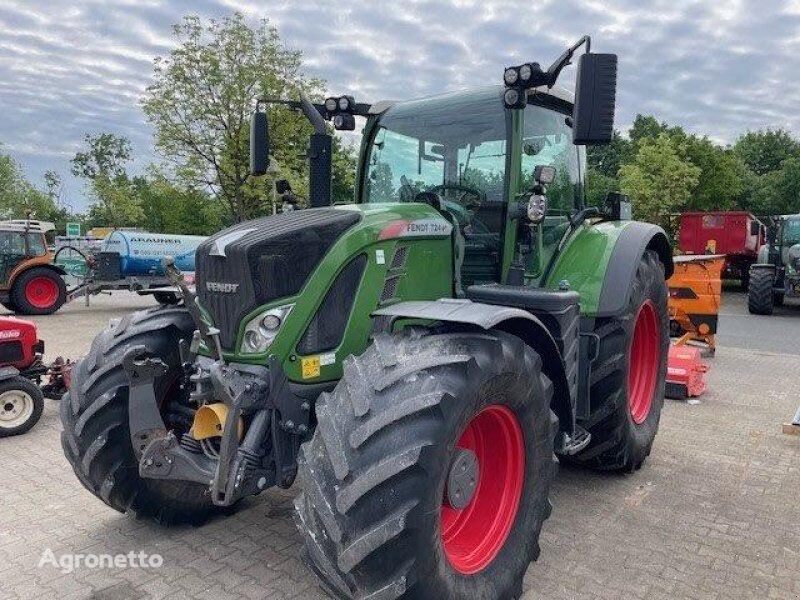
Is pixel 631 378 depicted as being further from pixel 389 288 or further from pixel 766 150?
pixel 766 150

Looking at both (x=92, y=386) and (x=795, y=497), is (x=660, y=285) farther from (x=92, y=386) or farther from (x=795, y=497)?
(x=92, y=386)

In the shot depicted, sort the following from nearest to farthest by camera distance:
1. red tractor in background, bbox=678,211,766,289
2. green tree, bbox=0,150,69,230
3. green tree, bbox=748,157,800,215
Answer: red tractor in background, bbox=678,211,766,289
green tree, bbox=748,157,800,215
green tree, bbox=0,150,69,230

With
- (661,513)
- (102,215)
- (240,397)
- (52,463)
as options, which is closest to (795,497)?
(661,513)

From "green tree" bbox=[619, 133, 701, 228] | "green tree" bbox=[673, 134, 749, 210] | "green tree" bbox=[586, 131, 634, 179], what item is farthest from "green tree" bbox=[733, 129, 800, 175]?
"green tree" bbox=[619, 133, 701, 228]

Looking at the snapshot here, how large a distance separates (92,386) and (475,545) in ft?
6.49

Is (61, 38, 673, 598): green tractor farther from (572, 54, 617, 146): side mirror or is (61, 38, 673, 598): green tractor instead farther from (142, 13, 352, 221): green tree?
(142, 13, 352, 221): green tree

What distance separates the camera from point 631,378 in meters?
4.76

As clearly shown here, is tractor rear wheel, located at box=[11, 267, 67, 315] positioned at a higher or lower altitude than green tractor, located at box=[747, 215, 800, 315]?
lower

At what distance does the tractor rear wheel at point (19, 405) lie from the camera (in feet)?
17.5

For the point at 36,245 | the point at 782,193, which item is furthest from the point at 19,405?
the point at 782,193

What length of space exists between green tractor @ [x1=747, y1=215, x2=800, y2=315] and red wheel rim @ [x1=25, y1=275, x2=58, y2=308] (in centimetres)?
1632

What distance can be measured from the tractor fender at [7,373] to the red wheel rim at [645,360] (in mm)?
5192

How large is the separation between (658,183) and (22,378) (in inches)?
1067

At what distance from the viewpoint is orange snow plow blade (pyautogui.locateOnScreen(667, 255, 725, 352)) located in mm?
8438
